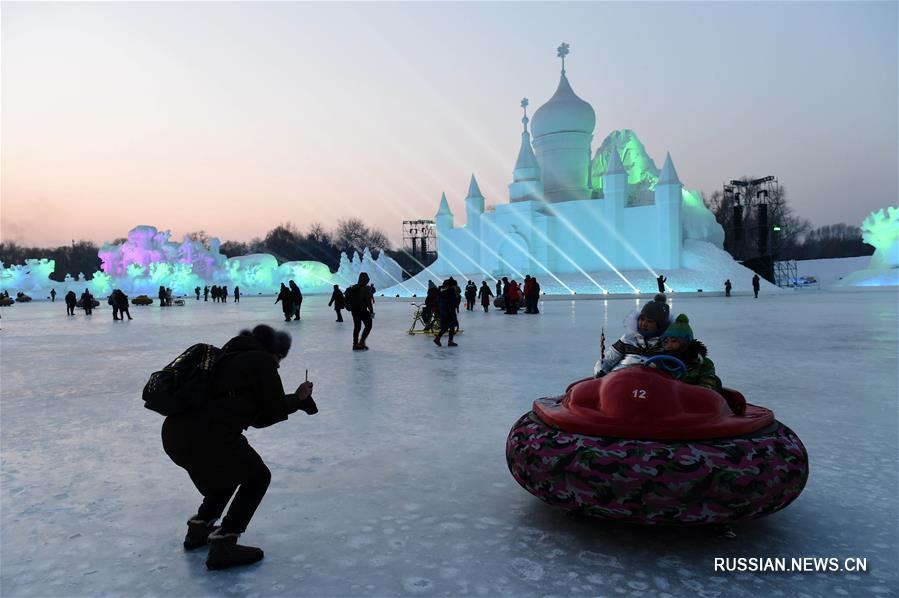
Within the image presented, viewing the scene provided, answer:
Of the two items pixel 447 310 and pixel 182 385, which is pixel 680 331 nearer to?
pixel 182 385

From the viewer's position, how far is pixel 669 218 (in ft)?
130

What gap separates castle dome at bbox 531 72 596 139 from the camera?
46438 millimetres

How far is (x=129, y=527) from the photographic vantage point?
10.1 feet

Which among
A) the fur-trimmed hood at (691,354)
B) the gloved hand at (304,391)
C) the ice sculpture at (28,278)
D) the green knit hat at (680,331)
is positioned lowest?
the gloved hand at (304,391)

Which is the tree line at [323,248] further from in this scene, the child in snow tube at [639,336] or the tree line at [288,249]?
the child in snow tube at [639,336]

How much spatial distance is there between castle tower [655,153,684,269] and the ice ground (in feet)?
112

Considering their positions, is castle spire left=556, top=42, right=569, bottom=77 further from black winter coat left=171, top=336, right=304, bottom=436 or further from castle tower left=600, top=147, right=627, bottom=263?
black winter coat left=171, top=336, right=304, bottom=436

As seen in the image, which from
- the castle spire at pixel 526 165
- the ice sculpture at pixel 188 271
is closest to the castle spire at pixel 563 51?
the castle spire at pixel 526 165

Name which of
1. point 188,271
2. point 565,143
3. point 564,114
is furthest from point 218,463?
point 188,271

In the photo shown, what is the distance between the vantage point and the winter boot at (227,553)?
8.65 ft

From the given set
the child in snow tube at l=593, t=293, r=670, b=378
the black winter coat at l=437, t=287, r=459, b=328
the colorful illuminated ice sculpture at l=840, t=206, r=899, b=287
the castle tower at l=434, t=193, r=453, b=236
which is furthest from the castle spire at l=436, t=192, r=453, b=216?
the child in snow tube at l=593, t=293, r=670, b=378

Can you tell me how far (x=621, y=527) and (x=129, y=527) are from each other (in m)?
2.59

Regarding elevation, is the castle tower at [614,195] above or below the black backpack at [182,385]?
above

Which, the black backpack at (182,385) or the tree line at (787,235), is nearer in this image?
the black backpack at (182,385)
